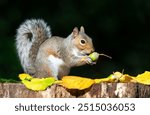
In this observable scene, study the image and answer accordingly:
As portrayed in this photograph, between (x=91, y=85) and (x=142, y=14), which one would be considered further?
(x=142, y=14)

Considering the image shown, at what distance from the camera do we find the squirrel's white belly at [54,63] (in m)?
5.48

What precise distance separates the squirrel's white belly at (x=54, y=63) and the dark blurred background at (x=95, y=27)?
1720 mm

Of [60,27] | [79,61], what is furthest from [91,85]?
[60,27]

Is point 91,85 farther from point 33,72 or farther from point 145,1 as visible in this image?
point 145,1

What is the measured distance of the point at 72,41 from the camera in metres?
5.59

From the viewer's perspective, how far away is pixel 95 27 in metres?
7.56

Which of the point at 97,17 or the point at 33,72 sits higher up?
the point at 97,17

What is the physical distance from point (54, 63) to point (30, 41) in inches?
17.5

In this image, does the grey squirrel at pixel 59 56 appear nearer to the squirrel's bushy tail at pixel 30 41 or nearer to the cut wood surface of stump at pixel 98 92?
the squirrel's bushy tail at pixel 30 41

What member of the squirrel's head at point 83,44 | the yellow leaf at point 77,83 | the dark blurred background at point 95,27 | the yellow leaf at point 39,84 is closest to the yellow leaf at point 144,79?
the yellow leaf at point 77,83

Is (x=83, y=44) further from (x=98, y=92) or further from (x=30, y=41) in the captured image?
(x=98, y=92)

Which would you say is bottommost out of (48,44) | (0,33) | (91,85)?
(91,85)

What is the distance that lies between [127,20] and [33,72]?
7.25 feet

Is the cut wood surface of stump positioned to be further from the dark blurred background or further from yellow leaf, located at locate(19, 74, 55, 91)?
the dark blurred background
